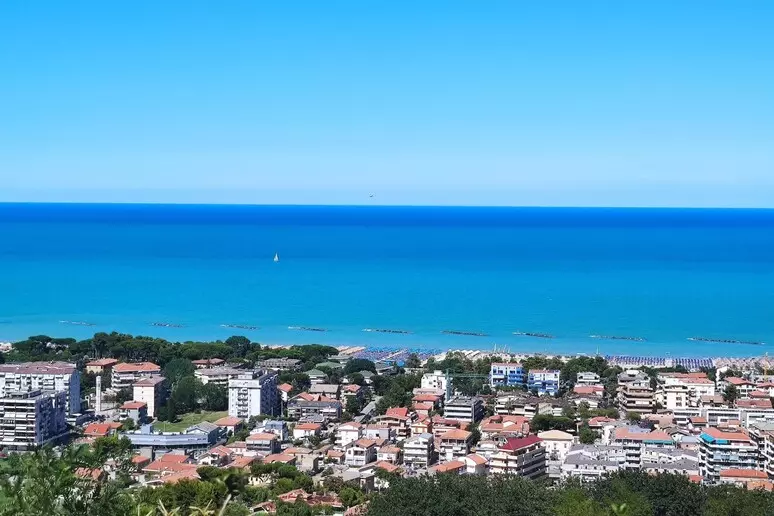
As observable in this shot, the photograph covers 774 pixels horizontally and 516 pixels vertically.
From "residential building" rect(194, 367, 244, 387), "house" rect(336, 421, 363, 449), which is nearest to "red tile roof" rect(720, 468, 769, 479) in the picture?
"house" rect(336, 421, 363, 449)

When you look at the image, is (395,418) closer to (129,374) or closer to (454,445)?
(454,445)

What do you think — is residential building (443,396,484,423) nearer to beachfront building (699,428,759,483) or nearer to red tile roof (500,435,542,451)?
red tile roof (500,435,542,451)

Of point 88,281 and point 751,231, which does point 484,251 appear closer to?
point 88,281

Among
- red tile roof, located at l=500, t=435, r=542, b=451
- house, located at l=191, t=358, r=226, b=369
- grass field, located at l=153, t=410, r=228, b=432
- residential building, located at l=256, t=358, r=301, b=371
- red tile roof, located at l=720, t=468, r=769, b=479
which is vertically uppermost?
red tile roof, located at l=500, t=435, r=542, b=451

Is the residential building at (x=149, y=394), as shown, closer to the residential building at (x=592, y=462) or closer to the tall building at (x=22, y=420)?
the tall building at (x=22, y=420)

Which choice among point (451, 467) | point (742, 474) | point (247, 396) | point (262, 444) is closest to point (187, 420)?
point (247, 396)
